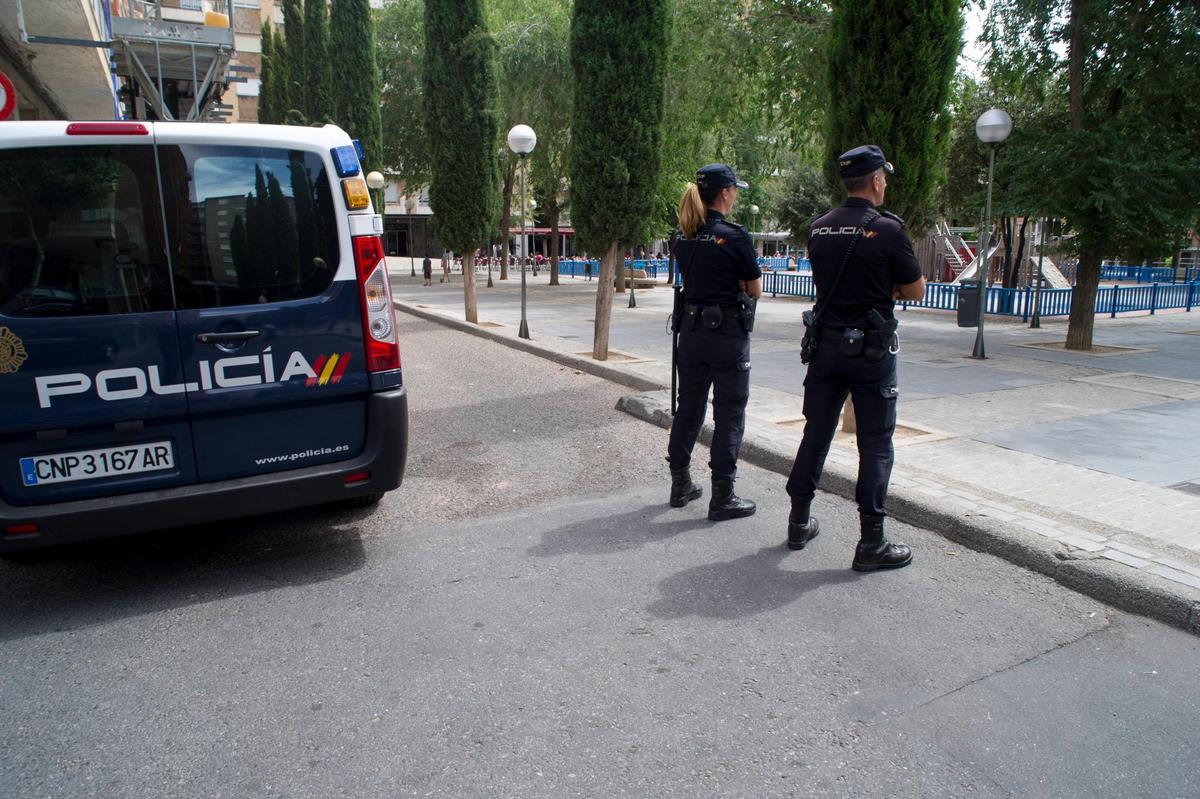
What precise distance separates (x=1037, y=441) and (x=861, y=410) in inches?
133

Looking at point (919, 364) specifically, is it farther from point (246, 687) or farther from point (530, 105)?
point (530, 105)

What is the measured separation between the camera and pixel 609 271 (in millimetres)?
11734

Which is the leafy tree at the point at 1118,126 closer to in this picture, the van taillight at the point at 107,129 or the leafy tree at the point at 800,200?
the van taillight at the point at 107,129

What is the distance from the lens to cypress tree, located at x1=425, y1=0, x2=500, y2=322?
1583 cm

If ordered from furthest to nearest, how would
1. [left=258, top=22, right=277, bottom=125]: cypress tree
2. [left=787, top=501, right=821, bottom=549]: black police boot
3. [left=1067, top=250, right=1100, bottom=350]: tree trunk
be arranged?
1. [left=258, top=22, right=277, bottom=125]: cypress tree
2. [left=1067, top=250, right=1100, bottom=350]: tree trunk
3. [left=787, top=501, right=821, bottom=549]: black police boot

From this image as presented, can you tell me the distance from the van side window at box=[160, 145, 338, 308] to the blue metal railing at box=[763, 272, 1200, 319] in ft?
44.6

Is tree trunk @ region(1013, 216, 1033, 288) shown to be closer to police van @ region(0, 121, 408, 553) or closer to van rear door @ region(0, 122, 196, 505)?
police van @ region(0, 121, 408, 553)

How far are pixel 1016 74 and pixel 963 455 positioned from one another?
9524 mm

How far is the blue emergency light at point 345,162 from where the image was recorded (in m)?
4.07

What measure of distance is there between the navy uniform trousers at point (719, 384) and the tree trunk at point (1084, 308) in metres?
9.93

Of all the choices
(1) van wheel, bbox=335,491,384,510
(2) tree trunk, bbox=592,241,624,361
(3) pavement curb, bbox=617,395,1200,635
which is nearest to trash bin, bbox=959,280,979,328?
(2) tree trunk, bbox=592,241,624,361

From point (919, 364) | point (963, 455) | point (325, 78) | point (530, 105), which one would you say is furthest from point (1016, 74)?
point (325, 78)

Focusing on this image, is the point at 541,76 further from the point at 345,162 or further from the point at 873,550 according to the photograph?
the point at 873,550

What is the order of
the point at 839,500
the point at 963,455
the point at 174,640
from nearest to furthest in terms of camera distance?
the point at 174,640 → the point at 839,500 → the point at 963,455
